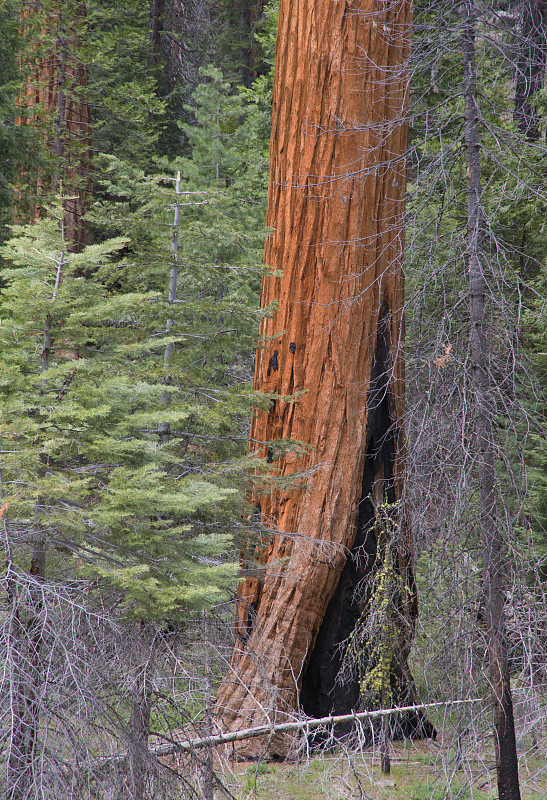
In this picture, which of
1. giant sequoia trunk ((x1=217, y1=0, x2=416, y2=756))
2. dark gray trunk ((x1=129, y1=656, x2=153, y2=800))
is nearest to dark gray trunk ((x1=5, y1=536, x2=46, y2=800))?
dark gray trunk ((x1=129, y1=656, x2=153, y2=800))

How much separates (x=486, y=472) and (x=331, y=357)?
141 centimetres

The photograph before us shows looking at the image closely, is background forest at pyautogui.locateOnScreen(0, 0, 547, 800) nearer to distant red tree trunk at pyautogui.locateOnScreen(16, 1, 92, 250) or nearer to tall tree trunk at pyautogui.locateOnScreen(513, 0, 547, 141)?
tall tree trunk at pyautogui.locateOnScreen(513, 0, 547, 141)

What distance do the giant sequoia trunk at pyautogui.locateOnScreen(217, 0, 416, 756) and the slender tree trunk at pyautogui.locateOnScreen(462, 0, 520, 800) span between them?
73cm

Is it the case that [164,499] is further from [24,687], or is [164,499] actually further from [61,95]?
[61,95]

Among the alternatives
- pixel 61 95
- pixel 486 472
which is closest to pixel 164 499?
pixel 486 472

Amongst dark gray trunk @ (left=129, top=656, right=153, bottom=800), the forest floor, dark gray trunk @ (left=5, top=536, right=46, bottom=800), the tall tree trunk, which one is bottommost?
the forest floor

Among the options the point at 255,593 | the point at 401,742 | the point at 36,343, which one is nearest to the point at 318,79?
the point at 36,343

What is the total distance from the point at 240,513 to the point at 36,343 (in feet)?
4.47

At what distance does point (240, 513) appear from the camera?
11.5ft

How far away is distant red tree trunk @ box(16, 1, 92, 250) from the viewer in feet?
30.2

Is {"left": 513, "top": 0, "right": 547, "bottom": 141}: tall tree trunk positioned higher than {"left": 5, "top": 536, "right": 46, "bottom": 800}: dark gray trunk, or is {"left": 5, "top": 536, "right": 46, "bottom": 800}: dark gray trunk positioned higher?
{"left": 513, "top": 0, "right": 547, "bottom": 141}: tall tree trunk

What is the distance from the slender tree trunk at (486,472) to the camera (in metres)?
3.38

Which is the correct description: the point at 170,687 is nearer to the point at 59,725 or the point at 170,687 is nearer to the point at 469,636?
the point at 59,725

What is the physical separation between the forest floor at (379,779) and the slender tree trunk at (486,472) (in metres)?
0.23
